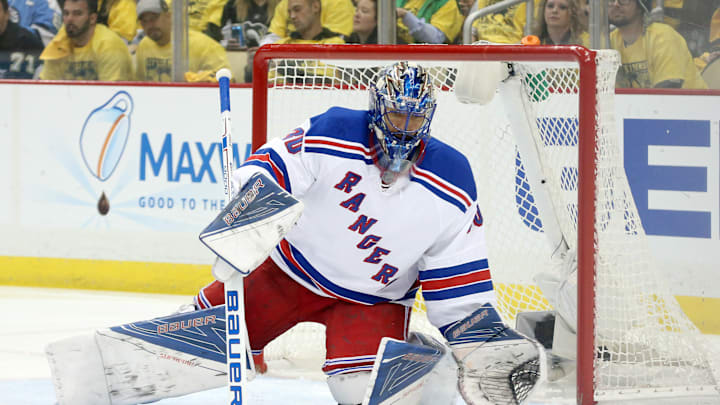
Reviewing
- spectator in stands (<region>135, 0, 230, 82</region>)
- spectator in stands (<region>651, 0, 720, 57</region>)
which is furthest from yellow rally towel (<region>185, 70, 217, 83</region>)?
spectator in stands (<region>651, 0, 720, 57</region>)

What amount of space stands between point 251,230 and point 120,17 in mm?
3074

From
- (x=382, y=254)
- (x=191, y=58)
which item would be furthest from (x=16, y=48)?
(x=382, y=254)

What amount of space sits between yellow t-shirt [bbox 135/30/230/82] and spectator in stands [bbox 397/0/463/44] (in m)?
0.82

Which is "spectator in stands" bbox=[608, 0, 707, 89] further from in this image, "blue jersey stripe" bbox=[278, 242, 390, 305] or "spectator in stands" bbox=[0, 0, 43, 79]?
"spectator in stands" bbox=[0, 0, 43, 79]

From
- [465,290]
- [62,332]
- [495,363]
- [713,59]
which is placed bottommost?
[62,332]

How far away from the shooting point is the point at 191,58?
4.54 m

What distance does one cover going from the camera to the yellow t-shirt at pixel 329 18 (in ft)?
14.5

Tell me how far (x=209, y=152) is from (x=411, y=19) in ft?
3.38

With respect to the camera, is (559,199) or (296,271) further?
(559,199)

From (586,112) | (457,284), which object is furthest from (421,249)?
(586,112)

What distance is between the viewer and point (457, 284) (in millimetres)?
2352

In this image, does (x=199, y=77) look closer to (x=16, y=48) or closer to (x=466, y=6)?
(x=16, y=48)

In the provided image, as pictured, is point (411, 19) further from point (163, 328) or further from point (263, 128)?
point (163, 328)

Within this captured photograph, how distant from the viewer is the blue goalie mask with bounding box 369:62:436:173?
7.19ft
